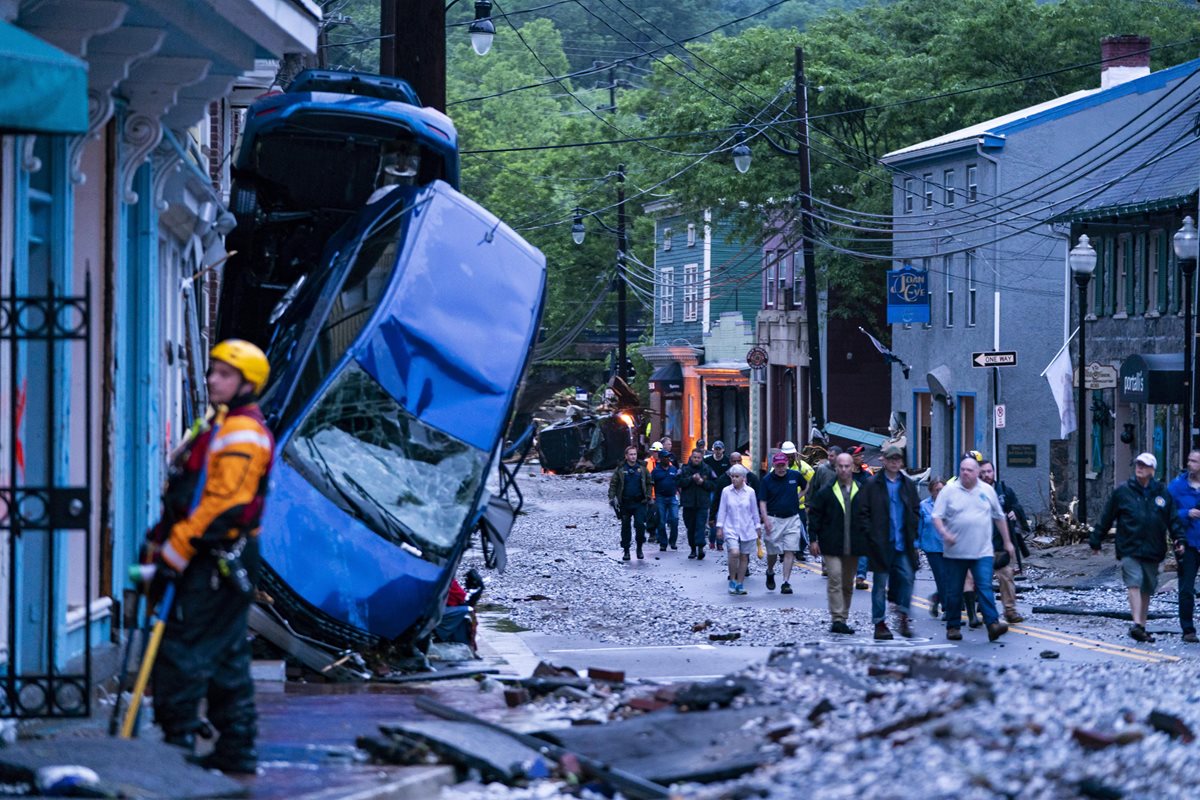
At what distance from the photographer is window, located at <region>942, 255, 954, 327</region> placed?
4828 cm

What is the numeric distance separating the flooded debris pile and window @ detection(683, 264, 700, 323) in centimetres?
5642

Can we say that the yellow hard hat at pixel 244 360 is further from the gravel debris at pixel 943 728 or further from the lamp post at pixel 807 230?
the lamp post at pixel 807 230

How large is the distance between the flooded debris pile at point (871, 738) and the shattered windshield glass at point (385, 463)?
111 inches

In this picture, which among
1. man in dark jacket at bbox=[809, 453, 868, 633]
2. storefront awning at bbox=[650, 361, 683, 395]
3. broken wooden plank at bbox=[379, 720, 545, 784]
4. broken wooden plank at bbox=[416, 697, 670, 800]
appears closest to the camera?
broken wooden plank at bbox=[416, 697, 670, 800]

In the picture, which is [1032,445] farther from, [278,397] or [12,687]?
Answer: [12,687]

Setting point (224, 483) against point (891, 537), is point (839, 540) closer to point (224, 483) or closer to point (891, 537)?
point (891, 537)

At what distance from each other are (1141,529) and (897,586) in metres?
2.40

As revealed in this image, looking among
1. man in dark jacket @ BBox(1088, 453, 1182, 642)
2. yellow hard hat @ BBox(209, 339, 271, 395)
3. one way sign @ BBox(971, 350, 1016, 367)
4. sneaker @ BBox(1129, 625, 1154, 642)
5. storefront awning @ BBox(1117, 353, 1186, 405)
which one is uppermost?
one way sign @ BBox(971, 350, 1016, 367)

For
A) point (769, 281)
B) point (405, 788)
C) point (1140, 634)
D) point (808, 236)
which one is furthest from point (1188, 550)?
point (769, 281)

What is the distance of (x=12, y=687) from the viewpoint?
9.18 m

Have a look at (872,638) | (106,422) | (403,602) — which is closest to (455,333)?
(403,602)

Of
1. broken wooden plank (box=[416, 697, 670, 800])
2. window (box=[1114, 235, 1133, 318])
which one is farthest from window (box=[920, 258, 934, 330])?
broken wooden plank (box=[416, 697, 670, 800])

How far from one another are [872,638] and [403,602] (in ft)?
21.8

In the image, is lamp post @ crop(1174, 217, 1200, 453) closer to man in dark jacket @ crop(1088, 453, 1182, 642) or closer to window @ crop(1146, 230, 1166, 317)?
man in dark jacket @ crop(1088, 453, 1182, 642)
